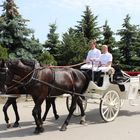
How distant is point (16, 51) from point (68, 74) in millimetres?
13783

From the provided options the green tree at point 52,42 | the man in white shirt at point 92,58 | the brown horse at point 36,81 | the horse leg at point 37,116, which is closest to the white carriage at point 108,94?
the man in white shirt at point 92,58

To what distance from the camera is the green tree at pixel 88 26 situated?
1229 inches

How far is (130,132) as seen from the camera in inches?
412

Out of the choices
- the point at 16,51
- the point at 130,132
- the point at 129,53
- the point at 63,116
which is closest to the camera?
the point at 130,132

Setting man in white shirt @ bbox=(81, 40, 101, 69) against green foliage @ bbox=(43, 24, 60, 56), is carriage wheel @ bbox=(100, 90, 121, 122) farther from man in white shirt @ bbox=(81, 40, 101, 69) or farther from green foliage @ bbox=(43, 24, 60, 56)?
green foliage @ bbox=(43, 24, 60, 56)

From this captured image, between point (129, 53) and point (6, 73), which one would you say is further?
point (129, 53)

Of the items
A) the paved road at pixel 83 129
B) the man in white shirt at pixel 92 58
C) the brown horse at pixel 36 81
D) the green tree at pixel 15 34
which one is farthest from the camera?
the green tree at pixel 15 34

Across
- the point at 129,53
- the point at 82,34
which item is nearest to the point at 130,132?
the point at 82,34

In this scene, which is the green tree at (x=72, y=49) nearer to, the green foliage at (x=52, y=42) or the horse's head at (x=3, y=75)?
the green foliage at (x=52, y=42)

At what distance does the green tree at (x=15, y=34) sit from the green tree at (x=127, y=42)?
7855mm

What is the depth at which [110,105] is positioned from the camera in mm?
12016

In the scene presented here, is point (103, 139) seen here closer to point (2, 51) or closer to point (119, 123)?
point (119, 123)

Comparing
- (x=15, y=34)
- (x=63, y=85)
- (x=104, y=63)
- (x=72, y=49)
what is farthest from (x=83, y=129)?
(x=72, y=49)

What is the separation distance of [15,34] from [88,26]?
8.08m
